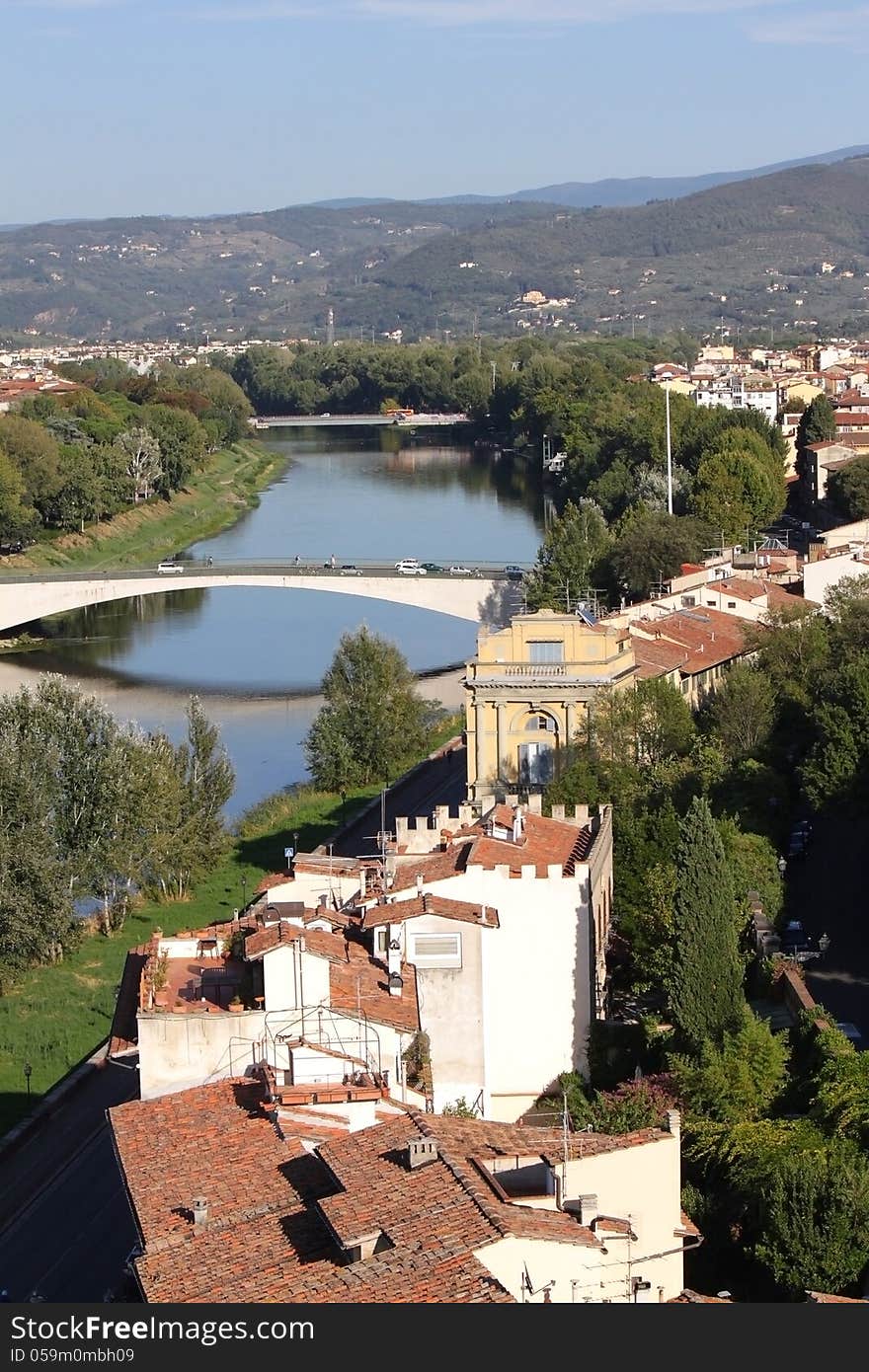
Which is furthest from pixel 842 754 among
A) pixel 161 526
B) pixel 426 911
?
pixel 161 526

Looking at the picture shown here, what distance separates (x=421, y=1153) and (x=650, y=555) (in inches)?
991

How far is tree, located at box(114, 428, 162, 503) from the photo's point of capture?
52.7m

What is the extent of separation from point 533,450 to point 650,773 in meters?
51.1

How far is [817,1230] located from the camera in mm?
8609

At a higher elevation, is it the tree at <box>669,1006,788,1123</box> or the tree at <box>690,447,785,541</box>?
the tree at <box>669,1006,788,1123</box>

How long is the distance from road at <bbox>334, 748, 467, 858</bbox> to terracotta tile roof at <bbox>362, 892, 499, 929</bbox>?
26.3ft

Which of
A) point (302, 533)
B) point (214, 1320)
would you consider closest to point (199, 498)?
point (302, 533)

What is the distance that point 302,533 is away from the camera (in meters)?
49.2

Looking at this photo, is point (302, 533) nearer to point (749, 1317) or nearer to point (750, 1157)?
point (750, 1157)

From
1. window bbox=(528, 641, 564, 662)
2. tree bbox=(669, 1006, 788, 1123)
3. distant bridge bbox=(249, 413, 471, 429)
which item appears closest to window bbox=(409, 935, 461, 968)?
tree bbox=(669, 1006, 788, 1123)

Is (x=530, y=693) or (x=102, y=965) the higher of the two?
(x=530, y=693)

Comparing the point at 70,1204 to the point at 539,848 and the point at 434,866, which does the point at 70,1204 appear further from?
the point at 539,848

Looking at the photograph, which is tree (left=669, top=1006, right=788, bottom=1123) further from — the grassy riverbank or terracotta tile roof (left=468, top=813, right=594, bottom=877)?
the grassy riverbank

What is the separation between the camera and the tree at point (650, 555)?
3194 cm
